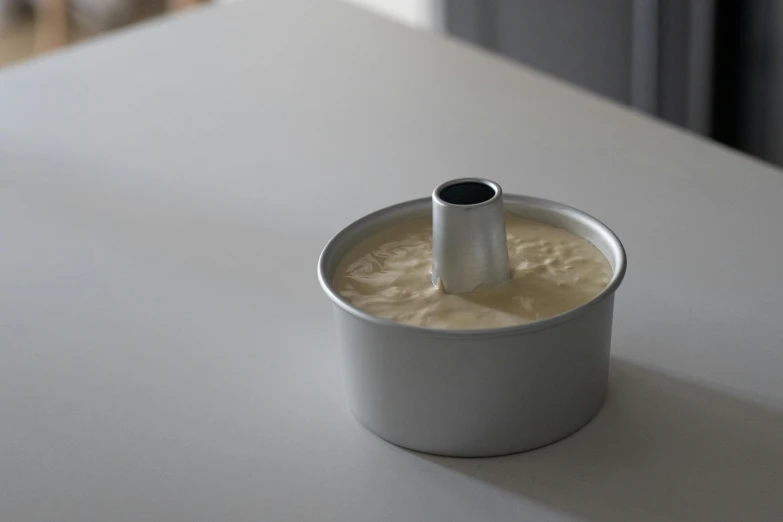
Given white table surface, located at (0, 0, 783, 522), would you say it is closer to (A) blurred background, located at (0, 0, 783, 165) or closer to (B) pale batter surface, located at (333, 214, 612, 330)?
(B) pale batter surface, located at (333, 214, 612, 330)

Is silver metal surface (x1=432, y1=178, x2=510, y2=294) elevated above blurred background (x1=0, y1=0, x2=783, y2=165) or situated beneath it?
elevated above

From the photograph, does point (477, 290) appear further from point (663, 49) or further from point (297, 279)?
point (663, 49)

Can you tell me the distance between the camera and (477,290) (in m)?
0.58

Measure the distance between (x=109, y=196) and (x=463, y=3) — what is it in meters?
1.32

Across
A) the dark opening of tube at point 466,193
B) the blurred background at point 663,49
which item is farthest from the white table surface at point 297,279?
the blurred background at point 663,49

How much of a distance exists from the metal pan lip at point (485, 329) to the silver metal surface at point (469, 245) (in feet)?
0.20

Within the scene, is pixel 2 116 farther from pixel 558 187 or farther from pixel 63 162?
pixel 558 187

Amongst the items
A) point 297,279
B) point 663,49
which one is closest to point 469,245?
point 297,279

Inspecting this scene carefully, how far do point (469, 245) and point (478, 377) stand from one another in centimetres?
8

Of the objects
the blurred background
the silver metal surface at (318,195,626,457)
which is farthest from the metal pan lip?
the blurred background

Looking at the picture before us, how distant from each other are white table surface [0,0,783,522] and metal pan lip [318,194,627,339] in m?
0.09

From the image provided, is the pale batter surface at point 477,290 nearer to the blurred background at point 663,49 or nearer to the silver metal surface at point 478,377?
the silver metal surface at point 478,377

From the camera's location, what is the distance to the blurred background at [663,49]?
175cm

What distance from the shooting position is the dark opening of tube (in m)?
0.60
